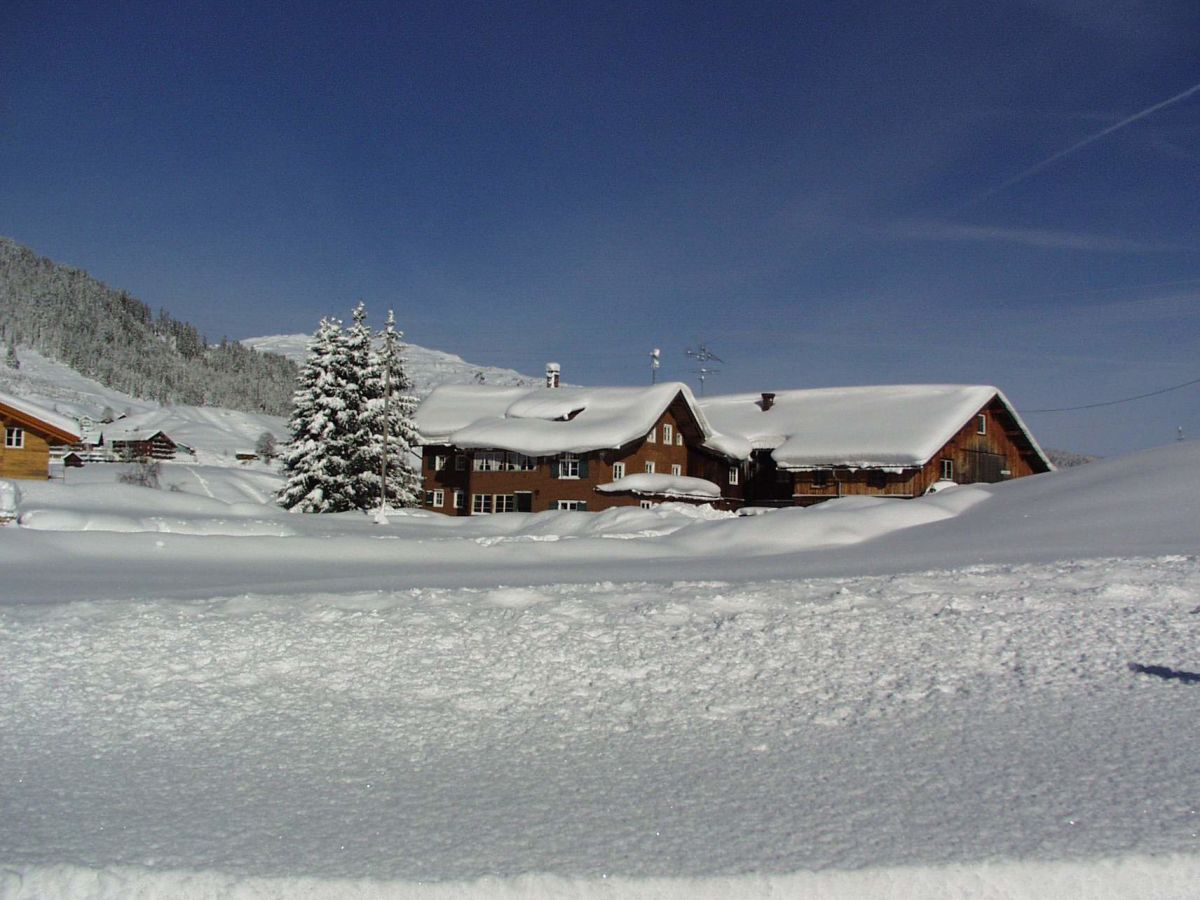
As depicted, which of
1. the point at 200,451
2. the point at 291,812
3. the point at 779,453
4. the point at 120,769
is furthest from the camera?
the point at 200,451

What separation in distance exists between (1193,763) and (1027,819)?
1493 millimetres

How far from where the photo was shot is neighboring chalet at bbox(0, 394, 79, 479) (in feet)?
121

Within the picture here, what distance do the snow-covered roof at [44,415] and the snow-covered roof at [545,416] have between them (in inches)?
662

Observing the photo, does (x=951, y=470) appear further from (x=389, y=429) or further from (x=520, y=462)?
(x=389, y=429)

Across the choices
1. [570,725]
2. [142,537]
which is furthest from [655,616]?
[142,537]

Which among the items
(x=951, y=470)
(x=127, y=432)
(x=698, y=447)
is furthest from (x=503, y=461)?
(x=127, y=432)

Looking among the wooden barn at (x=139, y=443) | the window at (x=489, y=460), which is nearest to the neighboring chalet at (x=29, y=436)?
the window at (x=489, y=460)

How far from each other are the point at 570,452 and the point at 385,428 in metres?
8.40

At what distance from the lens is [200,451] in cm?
14112

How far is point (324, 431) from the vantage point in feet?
146

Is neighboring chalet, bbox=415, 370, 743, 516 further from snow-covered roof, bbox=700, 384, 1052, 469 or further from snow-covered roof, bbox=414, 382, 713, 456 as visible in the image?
snow-covered roof, bbox=700, 384, 1052, 469

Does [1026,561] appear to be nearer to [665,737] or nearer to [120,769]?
[665,737]

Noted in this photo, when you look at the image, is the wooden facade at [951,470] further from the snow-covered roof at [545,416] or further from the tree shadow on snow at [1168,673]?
the tree shadow on snow at [1168,673]

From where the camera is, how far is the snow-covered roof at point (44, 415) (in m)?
36.6
